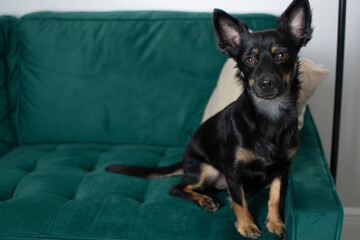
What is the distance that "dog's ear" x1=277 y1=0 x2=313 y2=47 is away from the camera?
1.45 meters

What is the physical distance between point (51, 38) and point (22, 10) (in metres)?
0.42

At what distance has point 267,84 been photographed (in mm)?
1406

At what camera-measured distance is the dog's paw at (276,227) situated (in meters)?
1.45

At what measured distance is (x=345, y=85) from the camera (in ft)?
8.07

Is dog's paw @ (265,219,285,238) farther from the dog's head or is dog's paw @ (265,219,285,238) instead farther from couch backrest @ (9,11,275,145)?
couch backrest @ (9,11,275,145)

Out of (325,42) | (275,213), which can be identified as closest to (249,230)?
(275,213)

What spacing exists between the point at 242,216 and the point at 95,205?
0.58 m

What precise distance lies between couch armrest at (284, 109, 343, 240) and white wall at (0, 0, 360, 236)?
→ 104 centimetres

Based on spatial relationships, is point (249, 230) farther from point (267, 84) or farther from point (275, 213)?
point (267, 84)

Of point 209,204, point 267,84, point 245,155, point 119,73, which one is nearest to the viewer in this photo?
point 267,84

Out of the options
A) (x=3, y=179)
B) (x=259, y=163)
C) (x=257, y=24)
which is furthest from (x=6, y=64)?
(x=259, y=163)

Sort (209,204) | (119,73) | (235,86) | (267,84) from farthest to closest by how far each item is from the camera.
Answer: (119,73), (235,86), (209,204), (267,84)

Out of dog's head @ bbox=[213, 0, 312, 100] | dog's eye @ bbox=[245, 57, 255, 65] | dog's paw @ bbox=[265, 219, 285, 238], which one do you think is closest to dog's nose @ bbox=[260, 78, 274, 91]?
dog's head @ bbox=[213, 0, 312, 100]

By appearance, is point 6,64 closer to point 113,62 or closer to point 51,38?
point 51,38
